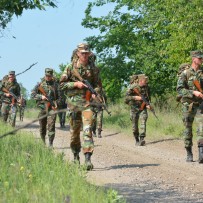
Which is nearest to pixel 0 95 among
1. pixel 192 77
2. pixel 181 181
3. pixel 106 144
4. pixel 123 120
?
pixel 106 144

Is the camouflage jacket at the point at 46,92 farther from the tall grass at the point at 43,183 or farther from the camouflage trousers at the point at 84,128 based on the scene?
the tall grass at the point at 43,183

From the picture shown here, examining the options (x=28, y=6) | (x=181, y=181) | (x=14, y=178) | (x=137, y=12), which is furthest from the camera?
(x=137, y=12)

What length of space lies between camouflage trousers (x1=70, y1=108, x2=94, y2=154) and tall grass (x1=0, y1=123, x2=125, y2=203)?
1.19 meters

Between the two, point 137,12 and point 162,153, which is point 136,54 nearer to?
point 137,12

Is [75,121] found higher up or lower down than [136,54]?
lower down

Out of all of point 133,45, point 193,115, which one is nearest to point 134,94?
point 193,115

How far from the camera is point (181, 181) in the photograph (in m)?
8.31

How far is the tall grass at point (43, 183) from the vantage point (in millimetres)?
4980

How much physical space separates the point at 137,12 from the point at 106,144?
16512mm

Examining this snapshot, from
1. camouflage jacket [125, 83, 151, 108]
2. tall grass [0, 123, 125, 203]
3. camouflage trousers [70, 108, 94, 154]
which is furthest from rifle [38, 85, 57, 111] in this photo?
tall grass [0, 123, 125, 203]

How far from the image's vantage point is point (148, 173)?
909cm

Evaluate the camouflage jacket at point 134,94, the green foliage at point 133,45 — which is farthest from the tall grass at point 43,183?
the green foliage at point 133,45

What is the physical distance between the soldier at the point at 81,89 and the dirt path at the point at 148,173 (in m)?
0.54

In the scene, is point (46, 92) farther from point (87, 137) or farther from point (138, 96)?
point (87, 137)
